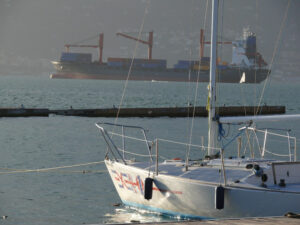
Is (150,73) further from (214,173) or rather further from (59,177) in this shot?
(214,173)

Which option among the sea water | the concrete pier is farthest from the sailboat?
the concrete pier

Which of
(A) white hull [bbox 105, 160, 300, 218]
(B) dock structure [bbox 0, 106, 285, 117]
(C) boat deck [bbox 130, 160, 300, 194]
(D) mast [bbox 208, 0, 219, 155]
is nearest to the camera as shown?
(A) white hull [bbox 105, 160, 300, 218]

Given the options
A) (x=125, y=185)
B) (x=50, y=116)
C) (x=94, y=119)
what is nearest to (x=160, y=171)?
(x=125, y=185)

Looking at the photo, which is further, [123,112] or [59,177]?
[123,112]

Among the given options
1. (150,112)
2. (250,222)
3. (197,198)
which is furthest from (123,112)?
(250,222)

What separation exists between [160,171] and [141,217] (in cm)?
155

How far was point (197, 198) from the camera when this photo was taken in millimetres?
15133

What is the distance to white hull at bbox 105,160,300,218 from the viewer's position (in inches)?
561

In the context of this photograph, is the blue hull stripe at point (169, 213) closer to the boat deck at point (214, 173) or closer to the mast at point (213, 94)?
the boat deck at point (214, 173)

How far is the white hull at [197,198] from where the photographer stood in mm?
14250

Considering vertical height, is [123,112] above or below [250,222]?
above

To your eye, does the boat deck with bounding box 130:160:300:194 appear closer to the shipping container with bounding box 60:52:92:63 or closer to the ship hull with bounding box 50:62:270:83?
the ship hull with bounding box 50:62:270:83

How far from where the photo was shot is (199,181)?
15008 mm

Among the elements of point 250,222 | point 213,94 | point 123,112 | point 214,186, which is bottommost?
point 250,222
